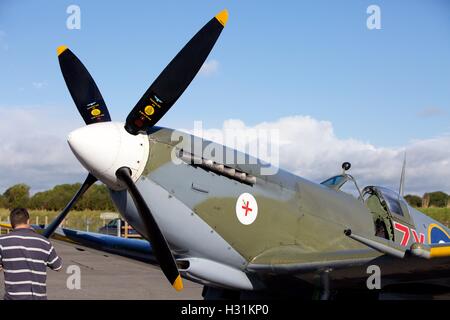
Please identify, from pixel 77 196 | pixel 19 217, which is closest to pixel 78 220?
pixel 77 196

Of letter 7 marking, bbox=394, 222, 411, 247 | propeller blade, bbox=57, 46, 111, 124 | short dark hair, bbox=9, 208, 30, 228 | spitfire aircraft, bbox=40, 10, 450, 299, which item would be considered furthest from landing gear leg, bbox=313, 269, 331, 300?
short dark hair, bbox=9, 208, 30, 228

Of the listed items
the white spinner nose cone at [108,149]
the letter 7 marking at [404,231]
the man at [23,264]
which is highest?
the white spinner nose cone at [108,149]

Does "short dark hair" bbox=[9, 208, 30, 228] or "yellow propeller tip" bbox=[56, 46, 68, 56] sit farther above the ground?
"yellow propeller tip" bbox=[56, 46, 68, 56]

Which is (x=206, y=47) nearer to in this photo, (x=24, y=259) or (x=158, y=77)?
(x=158, y=77)

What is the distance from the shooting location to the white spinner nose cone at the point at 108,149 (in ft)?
18.6

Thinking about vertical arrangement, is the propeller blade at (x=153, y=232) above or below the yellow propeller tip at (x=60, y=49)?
below

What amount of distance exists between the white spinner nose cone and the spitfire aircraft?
0.04ft

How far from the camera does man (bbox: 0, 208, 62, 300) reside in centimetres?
448

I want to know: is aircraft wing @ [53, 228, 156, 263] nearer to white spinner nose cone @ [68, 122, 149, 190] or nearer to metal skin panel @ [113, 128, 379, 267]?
metal skin panel @ [113, 128, 379, 267]

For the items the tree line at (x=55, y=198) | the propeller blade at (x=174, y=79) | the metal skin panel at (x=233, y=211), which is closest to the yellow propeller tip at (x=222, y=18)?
the propeller blade at (x=174, y=79)

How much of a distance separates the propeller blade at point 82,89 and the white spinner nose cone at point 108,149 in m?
0.57

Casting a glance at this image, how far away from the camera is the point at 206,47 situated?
19.6 feet

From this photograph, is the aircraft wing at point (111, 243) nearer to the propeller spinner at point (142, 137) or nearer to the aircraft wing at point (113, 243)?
the aircraft wing at point (113, 243)
